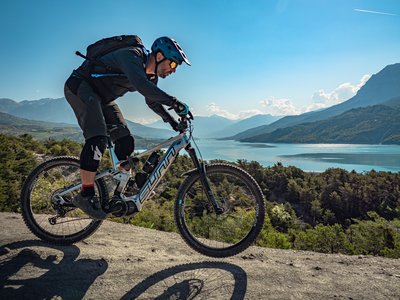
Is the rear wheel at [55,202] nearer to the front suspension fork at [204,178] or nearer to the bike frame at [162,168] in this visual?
the bike frame at [162,168]

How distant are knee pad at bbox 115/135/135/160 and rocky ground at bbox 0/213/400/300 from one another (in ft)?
4.88

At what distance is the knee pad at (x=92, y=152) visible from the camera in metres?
3.89

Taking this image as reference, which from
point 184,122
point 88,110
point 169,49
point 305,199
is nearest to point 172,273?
point 184,122

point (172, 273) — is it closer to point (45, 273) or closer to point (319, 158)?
point (45, 273)

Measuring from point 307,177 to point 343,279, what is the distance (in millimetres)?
41587

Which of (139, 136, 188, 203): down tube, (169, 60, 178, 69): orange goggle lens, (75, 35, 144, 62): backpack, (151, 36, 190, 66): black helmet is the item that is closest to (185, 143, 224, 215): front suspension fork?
(139, 136, 188, 203): down tube

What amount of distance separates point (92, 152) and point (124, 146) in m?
0.67

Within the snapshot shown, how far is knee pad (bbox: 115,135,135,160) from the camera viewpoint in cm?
445

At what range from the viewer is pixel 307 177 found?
42.3 metres

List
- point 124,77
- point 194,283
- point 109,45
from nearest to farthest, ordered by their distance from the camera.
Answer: point 194,283 < point 109,45 < point 124,77

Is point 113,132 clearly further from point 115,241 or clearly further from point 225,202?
point 225,202

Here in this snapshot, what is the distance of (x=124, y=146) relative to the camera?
4.48 metres

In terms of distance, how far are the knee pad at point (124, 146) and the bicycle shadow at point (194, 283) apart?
6.26 feet

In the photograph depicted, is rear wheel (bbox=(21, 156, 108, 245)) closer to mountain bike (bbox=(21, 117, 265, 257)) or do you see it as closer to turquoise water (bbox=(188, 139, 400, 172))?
mountain bike (bbox=(21, 117, 265, 257))
